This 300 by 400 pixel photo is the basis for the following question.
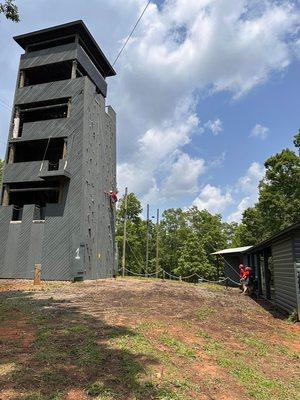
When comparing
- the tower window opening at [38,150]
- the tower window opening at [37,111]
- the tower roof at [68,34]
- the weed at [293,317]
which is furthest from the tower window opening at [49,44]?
the weed at [293,317]

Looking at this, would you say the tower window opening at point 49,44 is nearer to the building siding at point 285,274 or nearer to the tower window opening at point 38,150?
the tower window opening at point 38,150

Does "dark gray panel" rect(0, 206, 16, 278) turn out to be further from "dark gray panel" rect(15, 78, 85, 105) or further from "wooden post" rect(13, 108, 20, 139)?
"dark gray panel" rect(15, 78, 85, 105)

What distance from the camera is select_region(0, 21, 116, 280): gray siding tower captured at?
28.7 m

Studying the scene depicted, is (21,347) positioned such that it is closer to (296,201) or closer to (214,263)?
(296,201)

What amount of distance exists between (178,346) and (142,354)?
136 cm

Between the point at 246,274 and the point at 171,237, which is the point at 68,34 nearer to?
the point at 246,274

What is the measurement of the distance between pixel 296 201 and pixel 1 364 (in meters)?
37.9

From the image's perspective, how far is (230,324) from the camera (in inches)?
482

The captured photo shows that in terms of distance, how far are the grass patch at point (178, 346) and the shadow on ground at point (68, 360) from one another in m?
0.89

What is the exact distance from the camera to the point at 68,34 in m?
34.6

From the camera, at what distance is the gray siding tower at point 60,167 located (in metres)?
28.7

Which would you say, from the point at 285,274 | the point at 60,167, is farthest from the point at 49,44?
the point at 285,274

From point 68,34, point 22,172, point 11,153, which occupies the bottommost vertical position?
point 22,172

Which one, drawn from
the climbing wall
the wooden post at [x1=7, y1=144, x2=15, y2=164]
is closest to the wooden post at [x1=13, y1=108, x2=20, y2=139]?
the wooden post at [x1=7, y1=144, x2=15, y2=164]
